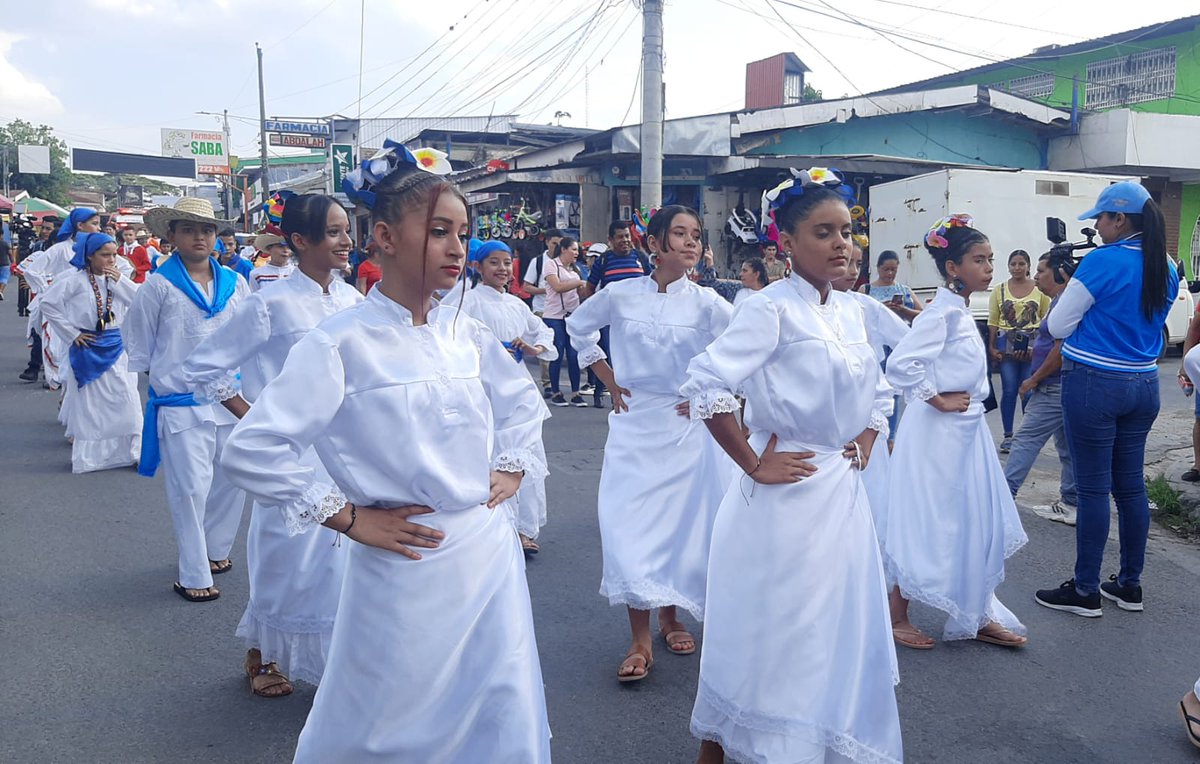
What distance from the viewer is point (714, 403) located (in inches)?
117

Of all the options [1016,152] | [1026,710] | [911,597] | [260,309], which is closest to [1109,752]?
[1026,710]

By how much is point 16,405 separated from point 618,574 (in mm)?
9758

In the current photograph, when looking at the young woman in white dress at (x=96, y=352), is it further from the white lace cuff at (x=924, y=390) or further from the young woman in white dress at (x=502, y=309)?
the white lace cuff at (x=924, y=390)

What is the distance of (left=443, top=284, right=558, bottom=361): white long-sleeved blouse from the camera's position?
701cm

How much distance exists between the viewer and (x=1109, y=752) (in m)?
3.59

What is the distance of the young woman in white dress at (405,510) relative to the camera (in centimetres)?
235

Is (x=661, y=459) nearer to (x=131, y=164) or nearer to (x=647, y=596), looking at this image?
(x=647, y=596)

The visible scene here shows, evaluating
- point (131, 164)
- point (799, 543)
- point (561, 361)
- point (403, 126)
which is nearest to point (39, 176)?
point (131, 164)

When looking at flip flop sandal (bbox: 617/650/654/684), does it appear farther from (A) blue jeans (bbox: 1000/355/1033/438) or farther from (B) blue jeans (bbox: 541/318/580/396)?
(B) blue jeans (bbox: 541/318/580/396)

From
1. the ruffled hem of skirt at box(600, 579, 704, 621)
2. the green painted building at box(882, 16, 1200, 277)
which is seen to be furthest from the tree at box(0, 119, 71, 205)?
the ruffled hem of skirt at box(600, 579, 704, 621)

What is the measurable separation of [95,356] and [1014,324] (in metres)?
8.15

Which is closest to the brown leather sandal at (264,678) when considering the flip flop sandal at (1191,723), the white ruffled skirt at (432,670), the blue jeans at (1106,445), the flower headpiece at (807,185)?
the white ruffled skirt at (432,670)

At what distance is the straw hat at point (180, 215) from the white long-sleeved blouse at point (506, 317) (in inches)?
80.0

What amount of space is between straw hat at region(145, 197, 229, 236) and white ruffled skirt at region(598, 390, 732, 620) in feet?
8.59
